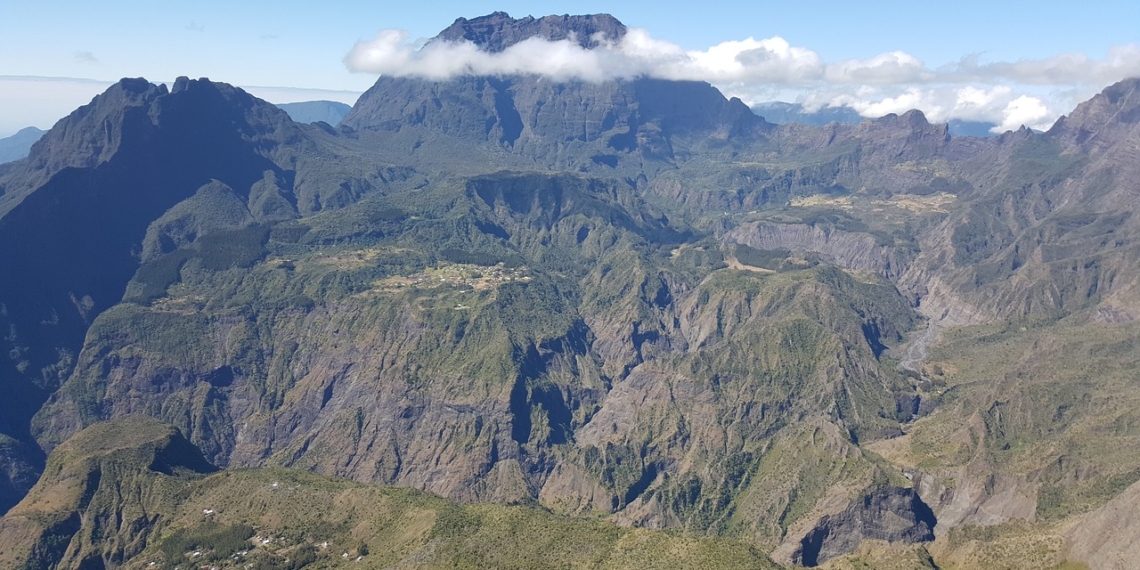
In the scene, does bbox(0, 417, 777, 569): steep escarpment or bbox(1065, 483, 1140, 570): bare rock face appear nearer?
bbox(1065, 483, 1140, 570): bare rock face

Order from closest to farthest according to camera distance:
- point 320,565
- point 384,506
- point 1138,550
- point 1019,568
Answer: point 1138,550 < point 1019,568 < point 320,565 < point 384,506

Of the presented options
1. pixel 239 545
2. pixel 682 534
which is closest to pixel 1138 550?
pixel 682 534

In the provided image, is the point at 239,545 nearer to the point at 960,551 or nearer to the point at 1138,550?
the point at 960,551

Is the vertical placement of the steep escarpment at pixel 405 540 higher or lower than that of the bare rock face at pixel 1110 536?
lower

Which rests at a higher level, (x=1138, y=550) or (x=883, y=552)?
(x=1138, y=550)

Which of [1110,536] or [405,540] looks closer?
[1110,536]

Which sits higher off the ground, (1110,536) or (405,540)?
(1110,536)

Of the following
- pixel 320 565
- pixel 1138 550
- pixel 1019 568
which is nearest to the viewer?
pixel 1138 550

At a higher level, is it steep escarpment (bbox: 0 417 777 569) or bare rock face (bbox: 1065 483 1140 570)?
bare rock face (bbox: 1065 483 1140 570)

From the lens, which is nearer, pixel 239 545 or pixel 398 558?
pixel 398 558

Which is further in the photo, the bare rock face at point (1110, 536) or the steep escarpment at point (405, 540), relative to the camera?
the steep escarpment at point (405, 540)
